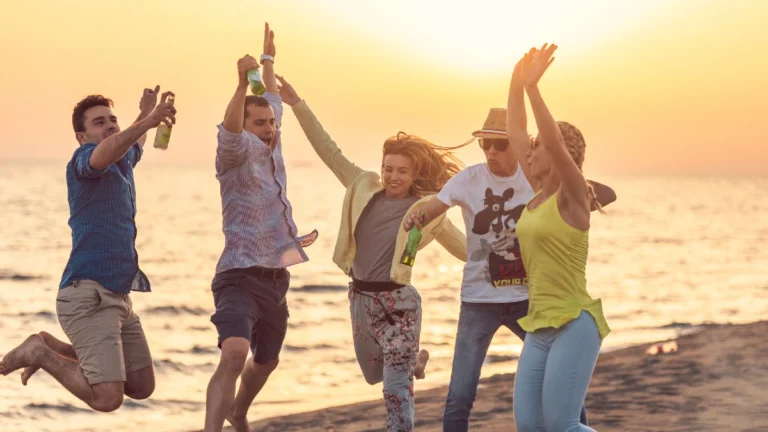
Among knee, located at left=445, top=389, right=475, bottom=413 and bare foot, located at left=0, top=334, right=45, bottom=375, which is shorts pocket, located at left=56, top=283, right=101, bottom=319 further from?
knee, located at left=445, top=389, right=475, bottom=413

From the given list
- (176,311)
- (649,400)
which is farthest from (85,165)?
(176,311)

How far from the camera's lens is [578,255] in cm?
579

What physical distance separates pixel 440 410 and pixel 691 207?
89.3 metres

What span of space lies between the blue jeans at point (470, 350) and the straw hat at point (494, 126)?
1.16 meters

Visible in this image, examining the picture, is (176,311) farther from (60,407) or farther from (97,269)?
(97,269)

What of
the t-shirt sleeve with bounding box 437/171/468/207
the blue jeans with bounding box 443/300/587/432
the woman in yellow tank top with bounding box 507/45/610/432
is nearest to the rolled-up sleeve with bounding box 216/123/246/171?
the t-shirt sleeve with bounding box 437/171/468/207

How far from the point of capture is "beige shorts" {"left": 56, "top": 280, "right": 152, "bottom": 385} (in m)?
7.07

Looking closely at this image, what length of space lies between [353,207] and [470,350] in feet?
4.59

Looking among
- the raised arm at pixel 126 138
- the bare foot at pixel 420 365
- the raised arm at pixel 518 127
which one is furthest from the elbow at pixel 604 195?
the raised arm at pixel 126 138

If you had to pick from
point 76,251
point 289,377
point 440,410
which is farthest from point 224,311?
point 289,377

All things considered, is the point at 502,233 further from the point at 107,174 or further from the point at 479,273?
the point at 107,174

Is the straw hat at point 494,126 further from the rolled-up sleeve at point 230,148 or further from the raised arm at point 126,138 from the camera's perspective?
the raised arm at point 126,138

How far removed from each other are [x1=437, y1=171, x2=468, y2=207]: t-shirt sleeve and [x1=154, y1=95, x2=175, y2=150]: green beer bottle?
1868 millimetres

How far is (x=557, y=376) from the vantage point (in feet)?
18.5
